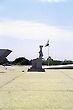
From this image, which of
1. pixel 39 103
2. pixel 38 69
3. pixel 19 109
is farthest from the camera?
pixel 38 69

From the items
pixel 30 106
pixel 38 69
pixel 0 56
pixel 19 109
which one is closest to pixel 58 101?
pixel 30 106

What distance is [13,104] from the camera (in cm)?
1007

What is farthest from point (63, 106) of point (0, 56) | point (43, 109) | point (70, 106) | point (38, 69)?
point (0, 56)

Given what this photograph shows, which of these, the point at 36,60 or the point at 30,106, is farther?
the point at 36,60

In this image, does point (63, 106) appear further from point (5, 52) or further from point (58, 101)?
point (5, 52)

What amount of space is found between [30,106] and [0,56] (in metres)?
53.1

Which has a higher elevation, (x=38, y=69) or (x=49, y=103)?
(x=49, y=103)

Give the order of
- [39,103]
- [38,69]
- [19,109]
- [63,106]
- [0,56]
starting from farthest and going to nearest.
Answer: [0,56], [38,69], [39,103], [63,106], [19,109]

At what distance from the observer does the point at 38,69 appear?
47688mm

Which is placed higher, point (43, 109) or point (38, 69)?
point (43, 109)

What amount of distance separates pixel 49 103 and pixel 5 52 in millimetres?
55863

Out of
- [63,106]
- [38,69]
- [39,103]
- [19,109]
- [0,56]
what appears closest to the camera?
[19,109]

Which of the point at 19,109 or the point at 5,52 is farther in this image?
the point at 5,52

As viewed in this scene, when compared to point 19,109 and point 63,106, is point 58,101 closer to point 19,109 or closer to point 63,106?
point 63,106
